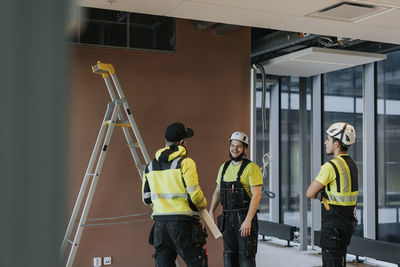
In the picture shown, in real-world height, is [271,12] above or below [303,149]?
above

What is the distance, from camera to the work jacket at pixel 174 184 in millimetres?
3875

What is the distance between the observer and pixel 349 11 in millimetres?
4250

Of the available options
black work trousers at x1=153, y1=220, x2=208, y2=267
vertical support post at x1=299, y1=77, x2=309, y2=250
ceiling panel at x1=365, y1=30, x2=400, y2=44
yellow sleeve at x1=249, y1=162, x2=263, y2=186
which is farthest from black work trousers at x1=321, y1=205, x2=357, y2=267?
vertical support post at x1=299, y1=77, x2=309, y2=250

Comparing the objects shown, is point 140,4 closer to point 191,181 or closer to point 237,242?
point 191,181

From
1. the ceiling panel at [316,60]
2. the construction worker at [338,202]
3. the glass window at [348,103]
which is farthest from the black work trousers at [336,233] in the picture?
the glass window at [348,103]

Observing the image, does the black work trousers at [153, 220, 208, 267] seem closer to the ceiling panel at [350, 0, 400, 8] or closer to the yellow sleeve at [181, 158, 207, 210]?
the yellow sleeve at [181, 158, 207, 210]

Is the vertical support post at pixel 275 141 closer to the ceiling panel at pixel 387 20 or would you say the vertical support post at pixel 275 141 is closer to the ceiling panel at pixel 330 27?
the ceiling panel at pixel 330 27

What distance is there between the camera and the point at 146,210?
19.0ft

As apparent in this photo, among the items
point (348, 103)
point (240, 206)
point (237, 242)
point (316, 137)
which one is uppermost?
point (348, 103)

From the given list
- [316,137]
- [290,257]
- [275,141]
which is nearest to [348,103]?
[316,137]

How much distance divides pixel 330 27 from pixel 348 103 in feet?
10.5

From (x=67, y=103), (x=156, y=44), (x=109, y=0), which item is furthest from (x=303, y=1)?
(x=67, y=103)

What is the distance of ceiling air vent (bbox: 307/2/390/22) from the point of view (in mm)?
4094

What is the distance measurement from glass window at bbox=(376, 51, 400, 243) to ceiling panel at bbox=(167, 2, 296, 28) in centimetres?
303
